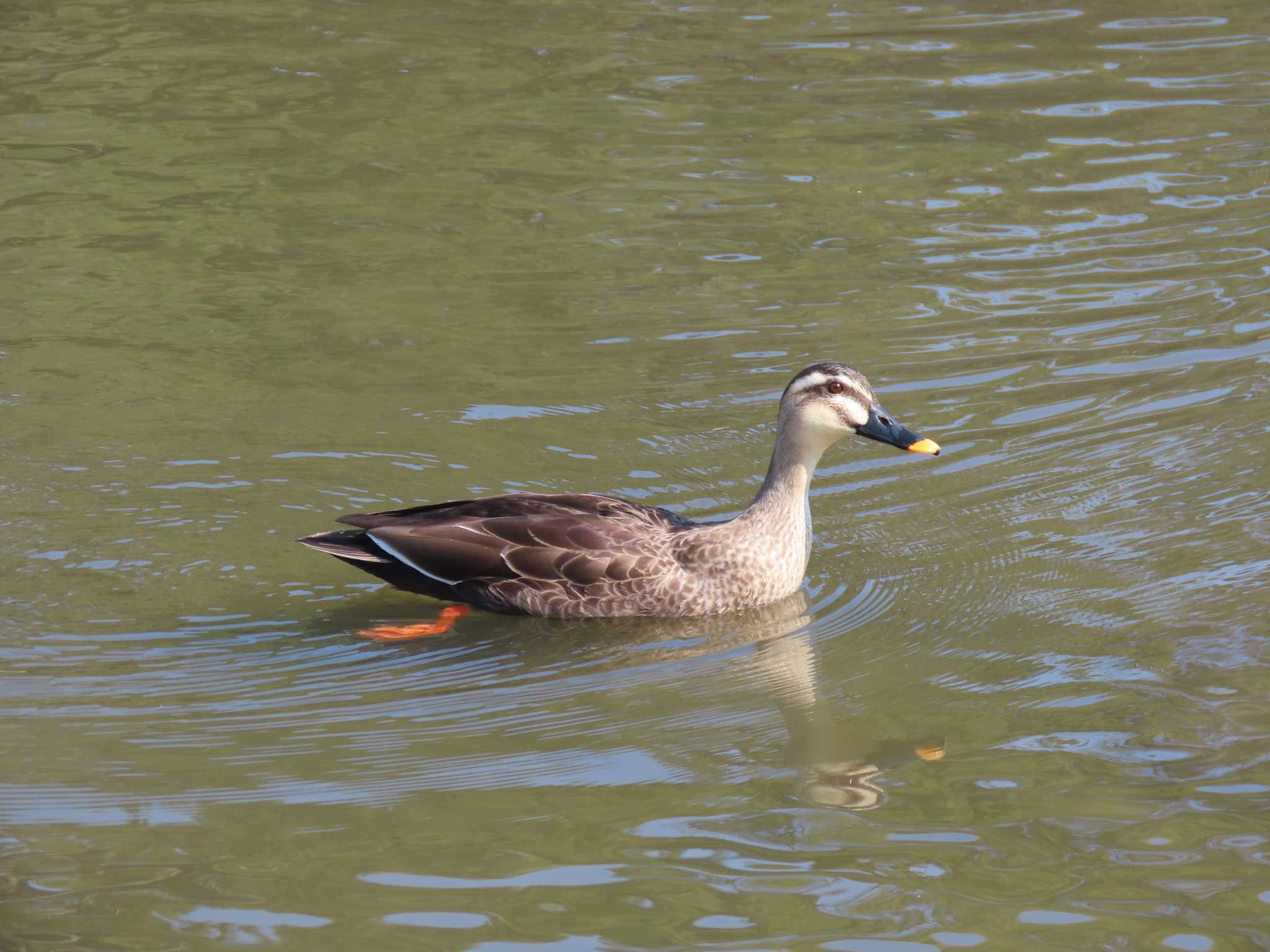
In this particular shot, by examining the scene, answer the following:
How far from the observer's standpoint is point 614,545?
29.0 feet

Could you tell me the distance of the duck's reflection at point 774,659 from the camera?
23.4 ft

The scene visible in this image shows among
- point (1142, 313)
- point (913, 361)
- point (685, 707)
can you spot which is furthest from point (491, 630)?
point (1142, 313)

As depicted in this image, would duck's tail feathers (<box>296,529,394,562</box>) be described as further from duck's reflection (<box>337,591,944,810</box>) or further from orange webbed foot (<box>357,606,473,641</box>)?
duck's reflection (<box>337,591,944,810</box>)

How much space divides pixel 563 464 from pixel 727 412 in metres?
1.19

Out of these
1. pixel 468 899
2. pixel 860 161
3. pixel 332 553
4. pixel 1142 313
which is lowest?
pixel 468 899

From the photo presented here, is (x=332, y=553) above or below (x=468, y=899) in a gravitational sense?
above

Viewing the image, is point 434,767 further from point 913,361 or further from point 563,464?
point 913,361

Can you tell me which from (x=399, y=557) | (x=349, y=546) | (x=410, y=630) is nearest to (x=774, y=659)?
(x=410, y=630)

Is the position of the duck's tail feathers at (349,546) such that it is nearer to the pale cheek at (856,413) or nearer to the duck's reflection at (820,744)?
the duck's reflection at (820,744)

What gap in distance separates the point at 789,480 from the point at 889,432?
551 mm

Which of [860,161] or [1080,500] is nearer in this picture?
[1080,500]

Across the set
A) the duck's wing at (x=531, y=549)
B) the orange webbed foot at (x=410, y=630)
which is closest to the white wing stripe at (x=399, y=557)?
the duck's wing at (x=531, y=549)

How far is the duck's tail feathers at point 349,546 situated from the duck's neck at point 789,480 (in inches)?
71.5

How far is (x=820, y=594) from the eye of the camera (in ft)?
29.9
